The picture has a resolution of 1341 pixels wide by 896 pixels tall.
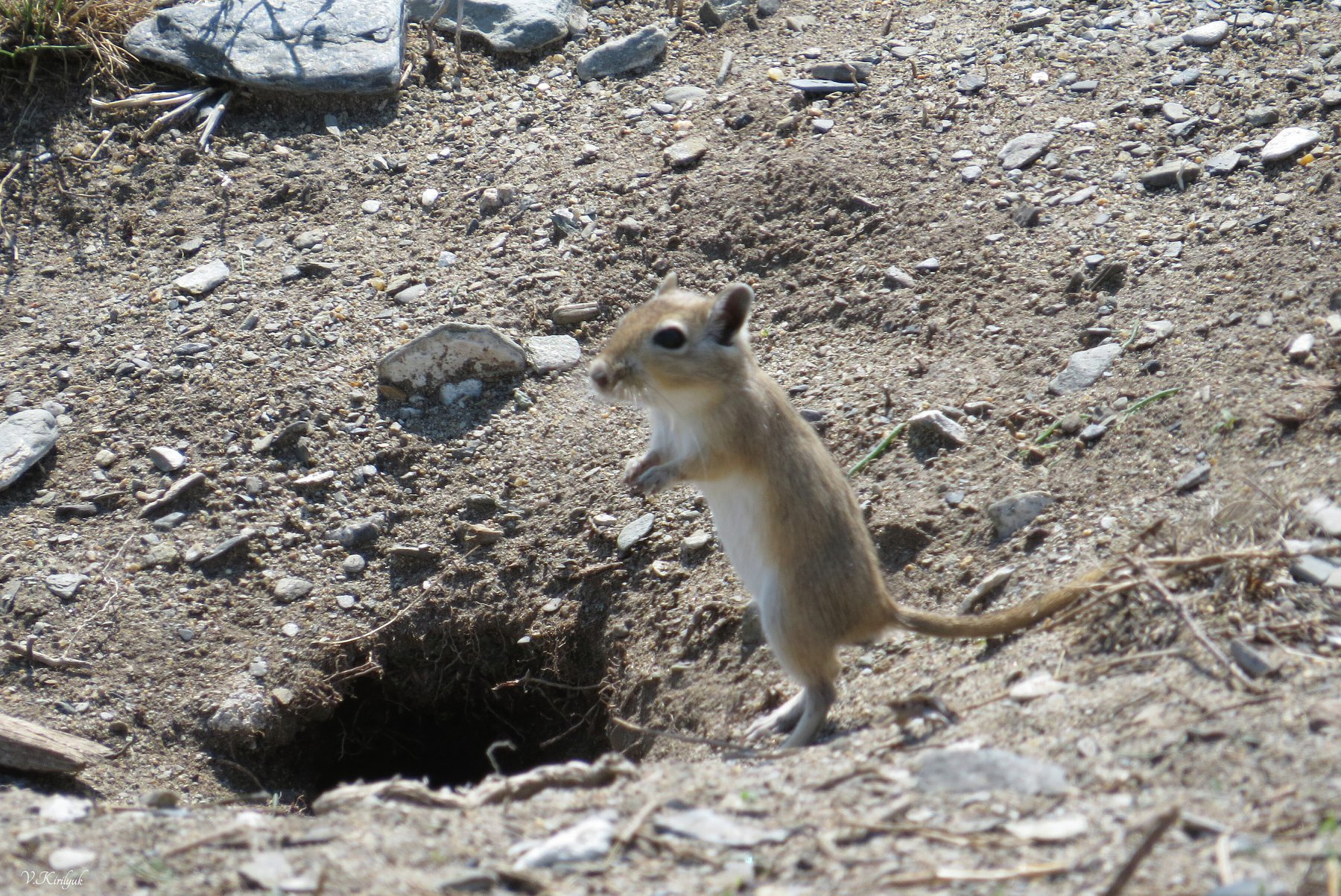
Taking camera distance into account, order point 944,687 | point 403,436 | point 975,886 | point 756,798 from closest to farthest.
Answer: point 975,886 → point 756,798 → point 944,687 → point 403,436

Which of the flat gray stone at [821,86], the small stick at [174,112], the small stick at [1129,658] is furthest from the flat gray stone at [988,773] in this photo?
the small stick at [174,112]

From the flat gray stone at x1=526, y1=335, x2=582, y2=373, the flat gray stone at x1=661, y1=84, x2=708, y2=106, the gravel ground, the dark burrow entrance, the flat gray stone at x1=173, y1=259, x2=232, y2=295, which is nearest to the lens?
the gravel ground

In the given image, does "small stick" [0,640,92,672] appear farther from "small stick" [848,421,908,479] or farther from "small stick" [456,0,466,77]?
"small stick" [456,0,466,77]

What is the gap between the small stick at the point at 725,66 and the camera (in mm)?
7094

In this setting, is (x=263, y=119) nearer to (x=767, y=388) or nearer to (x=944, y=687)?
(x=767, y=388)

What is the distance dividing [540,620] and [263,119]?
12.6 feet

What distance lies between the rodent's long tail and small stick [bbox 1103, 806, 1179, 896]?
1227 millimetres

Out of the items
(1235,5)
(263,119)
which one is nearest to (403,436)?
(263,119)

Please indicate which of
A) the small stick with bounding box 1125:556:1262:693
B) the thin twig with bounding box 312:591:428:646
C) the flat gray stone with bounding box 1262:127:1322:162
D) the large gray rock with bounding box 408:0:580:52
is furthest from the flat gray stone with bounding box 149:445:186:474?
the flat gray stone with bounding box 1262:127:1322:162

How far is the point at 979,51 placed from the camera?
6.76 m

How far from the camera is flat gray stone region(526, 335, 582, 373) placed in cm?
591

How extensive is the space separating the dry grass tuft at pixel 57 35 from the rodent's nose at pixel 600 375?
4.58 meters

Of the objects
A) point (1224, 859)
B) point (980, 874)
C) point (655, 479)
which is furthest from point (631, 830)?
point (655, 479)

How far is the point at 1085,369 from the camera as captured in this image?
4.91 m
